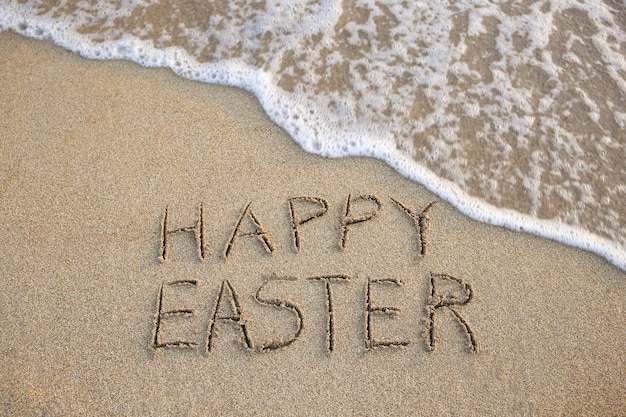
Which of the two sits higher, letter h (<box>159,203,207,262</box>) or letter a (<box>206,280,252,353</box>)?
letter h (<box>159,203,207,262</box>)

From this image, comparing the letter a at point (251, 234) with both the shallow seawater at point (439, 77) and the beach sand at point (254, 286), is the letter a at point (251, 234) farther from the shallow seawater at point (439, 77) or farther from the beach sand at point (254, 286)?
the shallow seawater at point (439, 77)

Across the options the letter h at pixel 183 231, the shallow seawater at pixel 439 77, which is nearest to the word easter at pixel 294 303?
the letter h at pixel 183 231

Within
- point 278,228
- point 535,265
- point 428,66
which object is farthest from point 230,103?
point 535,265

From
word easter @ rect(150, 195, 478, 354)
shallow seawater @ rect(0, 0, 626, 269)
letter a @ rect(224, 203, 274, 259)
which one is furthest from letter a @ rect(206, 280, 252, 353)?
shallow seawater @ rect(0, 0, 626, 269)

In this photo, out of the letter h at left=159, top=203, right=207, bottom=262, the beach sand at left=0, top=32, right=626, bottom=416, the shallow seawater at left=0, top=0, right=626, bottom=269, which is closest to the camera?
the beach sand at left=0, top=32, right=626, bottom=416

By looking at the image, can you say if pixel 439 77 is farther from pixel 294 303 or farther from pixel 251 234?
pixel 294 303

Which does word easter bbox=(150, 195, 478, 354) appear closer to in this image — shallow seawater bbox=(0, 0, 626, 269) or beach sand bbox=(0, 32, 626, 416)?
beach sand bbox=(0, 32, 626, 416)
